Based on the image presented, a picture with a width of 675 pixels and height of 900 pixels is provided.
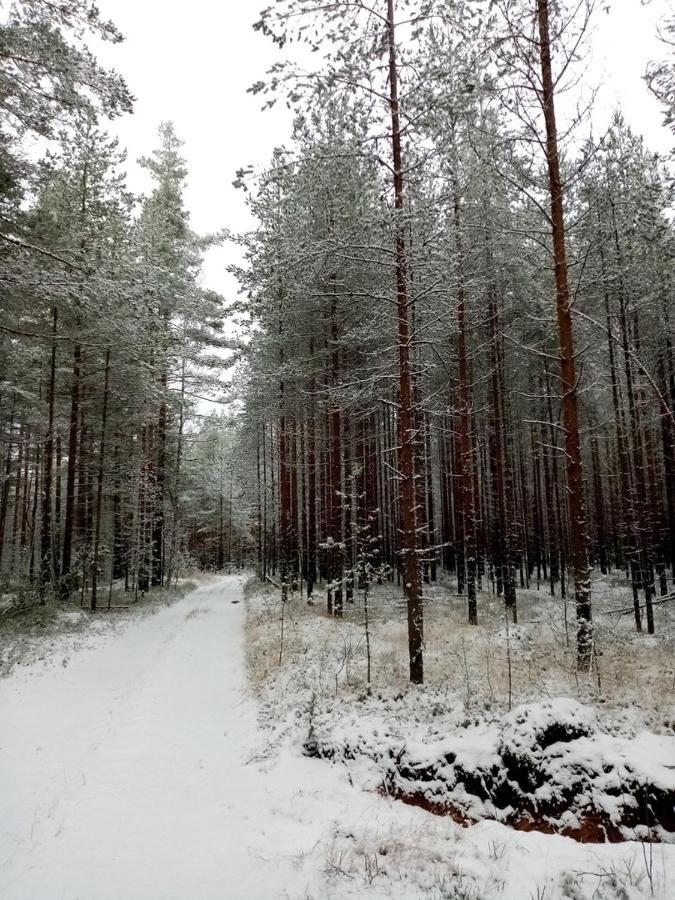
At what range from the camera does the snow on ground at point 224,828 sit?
3.88m

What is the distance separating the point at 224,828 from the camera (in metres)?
4.91

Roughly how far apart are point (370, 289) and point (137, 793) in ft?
35.1

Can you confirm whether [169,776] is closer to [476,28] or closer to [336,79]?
[336,79]

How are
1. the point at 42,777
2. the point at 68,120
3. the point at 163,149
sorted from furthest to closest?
the point at 163,149 → the point at 68,120 → the point at 42,777

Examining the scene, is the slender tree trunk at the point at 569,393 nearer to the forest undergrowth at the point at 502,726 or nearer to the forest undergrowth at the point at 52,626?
the forest undergrowth at the point at 502,726

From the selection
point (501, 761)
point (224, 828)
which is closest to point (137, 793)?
point (224, 828)

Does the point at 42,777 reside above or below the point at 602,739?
below

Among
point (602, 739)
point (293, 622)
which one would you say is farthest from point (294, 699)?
point (293, 622)

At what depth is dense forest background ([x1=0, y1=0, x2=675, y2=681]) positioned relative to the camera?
7.92 meters

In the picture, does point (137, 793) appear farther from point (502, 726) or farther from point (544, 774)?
point (544, 774)

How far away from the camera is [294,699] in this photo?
7906 mm

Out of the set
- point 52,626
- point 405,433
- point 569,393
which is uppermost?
point 569,393

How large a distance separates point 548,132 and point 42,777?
41.2 ft

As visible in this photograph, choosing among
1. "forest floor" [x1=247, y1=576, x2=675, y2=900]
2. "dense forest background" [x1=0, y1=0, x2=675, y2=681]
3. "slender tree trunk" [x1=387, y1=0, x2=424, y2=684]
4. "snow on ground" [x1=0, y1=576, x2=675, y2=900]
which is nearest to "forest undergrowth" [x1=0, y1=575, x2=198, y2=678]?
"dense forest background" [x1=0, y1=0, x2=675, y2=681]
